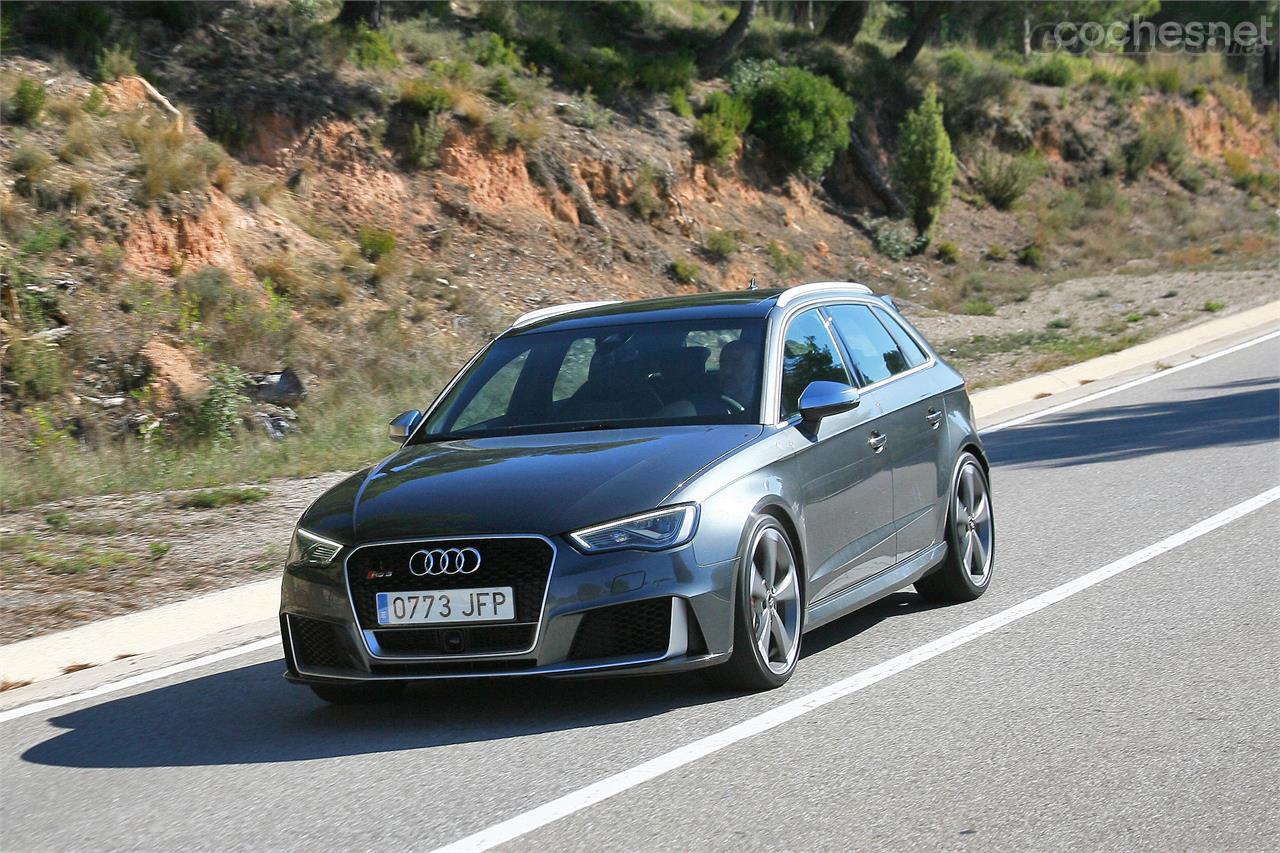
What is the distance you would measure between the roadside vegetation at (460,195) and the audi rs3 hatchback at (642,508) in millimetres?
5427

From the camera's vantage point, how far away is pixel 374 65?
87.7ft

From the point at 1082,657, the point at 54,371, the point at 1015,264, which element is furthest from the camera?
the point at 1015,264

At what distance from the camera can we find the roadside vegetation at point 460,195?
1745 centimetres

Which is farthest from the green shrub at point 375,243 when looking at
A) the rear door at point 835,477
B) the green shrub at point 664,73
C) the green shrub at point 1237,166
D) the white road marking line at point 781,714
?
the green shrub at point 1237,166

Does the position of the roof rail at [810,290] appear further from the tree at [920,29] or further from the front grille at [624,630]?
the tree at [920,29]

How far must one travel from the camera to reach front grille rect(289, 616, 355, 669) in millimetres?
6207

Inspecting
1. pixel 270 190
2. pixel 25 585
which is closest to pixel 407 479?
pixel 25 585

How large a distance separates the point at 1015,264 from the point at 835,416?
28.7 metres

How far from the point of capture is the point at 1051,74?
44.4 metres

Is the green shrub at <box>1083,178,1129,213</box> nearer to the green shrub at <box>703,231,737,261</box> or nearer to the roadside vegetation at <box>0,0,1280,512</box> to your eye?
the roadside vegetation at <box>0,0,1280,512</box>

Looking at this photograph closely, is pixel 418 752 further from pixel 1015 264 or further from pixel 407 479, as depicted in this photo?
pixel 1015 264

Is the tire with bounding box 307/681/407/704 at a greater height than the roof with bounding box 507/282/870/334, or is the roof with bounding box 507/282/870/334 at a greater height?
the roof with bounding box 507/282/870/334

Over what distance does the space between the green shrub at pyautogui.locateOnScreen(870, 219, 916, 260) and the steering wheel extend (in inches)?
1041

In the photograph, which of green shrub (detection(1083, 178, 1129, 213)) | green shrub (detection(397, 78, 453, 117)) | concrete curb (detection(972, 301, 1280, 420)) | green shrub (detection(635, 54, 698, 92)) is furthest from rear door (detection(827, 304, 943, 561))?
green shrub (detection(1083, 178, 1129, 213))
